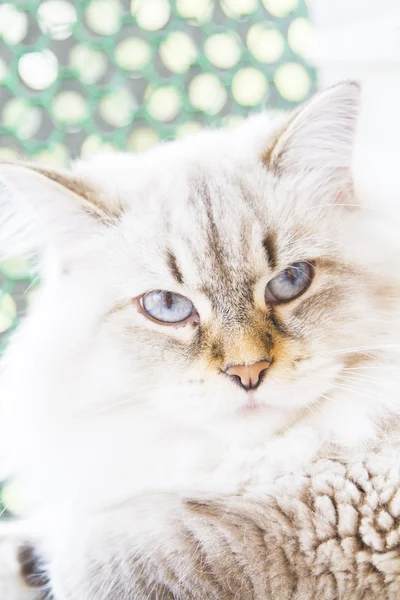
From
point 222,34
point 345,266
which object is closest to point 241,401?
point 345,266

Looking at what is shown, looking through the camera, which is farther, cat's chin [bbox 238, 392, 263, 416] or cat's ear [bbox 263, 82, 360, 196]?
cat's ear [bbox 263, 82, 360, 196]

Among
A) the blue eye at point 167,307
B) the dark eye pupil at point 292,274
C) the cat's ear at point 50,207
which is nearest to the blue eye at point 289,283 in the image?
the dark eye pupil at point 292,274

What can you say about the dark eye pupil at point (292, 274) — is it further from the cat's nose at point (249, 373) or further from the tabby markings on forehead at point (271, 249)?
the cat's nose at point (249, 373)

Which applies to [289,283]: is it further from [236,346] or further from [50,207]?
[50,207]

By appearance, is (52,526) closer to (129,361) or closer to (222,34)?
(129,361)

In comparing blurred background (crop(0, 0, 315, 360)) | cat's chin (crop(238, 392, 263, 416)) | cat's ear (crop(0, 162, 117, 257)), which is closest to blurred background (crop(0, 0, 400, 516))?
blurred background (crop(0, 0, 315, 360))

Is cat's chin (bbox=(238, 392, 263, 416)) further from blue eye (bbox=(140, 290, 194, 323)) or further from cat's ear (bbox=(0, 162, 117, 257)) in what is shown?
cat's ear (bbox=(0, 162, 117, 257))
